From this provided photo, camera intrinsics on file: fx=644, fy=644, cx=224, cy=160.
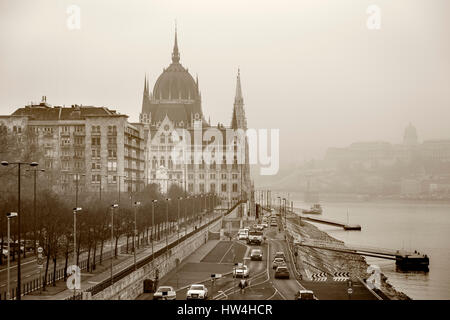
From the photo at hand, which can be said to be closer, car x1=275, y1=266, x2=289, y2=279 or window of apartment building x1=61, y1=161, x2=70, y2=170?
car x1=275, y1=266, x2=289, y2=279

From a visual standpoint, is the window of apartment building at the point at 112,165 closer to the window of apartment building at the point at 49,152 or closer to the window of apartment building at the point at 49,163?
the window of apartment building at the point at 49,163

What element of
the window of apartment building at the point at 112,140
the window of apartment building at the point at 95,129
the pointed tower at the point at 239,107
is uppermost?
the pointed tower at the point at 239,107

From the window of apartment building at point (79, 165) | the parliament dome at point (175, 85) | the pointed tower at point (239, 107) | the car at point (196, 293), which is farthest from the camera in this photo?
the pointed tower at point (239, 107)

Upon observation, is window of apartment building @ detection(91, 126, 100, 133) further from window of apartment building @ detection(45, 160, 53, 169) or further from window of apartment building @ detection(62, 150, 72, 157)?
window of apartment building @ detection(45, 160, 53, 169)

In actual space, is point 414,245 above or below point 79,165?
below

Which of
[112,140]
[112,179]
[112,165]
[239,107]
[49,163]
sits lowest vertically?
[112,179]

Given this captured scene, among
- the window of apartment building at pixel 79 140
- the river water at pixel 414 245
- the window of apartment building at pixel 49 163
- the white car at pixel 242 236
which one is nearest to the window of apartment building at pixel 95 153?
the window of apartment building at pixel 79 140

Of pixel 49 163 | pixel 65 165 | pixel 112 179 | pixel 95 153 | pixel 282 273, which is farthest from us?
pixel 65 165

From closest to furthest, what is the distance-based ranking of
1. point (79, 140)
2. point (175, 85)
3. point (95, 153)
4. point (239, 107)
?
point (95, 153)
point (79, 140)
point (175, 85)
point (239, 107)

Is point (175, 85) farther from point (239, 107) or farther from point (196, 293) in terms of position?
point (196, 293)

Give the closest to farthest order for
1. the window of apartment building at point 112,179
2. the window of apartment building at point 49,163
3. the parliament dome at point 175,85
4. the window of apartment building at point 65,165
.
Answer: the window of apartment building at point 49,163 < the window of apartment building at point 112,179 < the window of apartment building at point 65,165 < the parliament dome at point 175,85

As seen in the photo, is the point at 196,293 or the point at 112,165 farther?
the point at 112,165

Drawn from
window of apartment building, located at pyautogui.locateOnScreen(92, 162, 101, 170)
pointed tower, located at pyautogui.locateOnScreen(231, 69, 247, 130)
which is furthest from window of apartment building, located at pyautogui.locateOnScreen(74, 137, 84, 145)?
pointed tower, located at pyautogui.locateOnScreen(231, 69, 247, 130)

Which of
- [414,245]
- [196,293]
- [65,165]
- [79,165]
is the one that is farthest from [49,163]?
[196,293]
